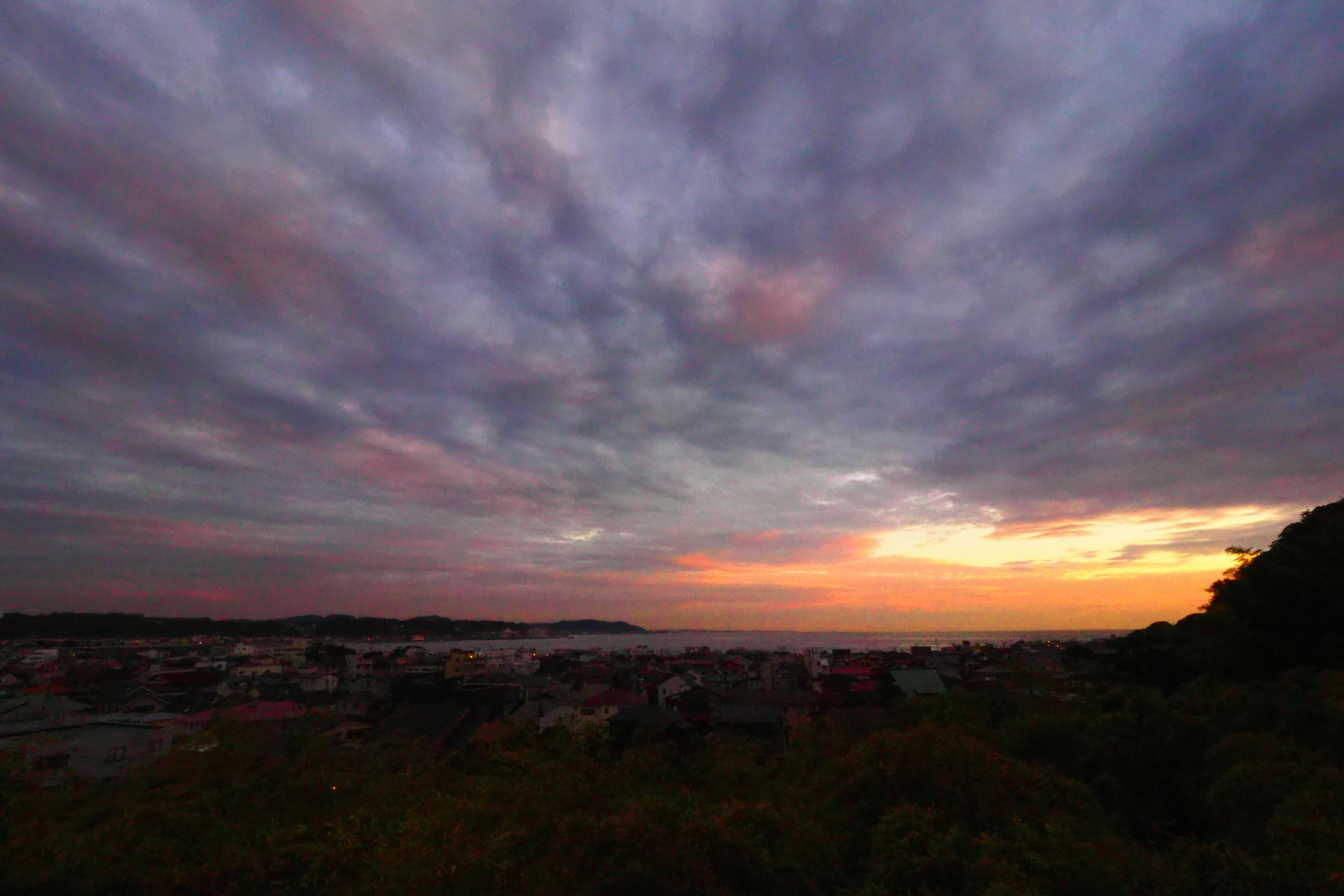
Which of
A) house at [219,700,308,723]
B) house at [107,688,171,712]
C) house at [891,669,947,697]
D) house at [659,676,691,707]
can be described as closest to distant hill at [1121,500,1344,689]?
house at [891,669,947,697]

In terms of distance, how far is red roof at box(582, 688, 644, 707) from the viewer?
36.2 metres

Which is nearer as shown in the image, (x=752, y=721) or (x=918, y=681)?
(x=752, y=721)

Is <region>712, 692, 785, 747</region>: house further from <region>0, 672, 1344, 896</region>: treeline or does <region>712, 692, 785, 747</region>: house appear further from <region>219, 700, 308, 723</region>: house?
<region>219, 700, 308, 723</region>: house

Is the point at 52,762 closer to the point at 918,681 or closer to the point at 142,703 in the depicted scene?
the point at 142,703

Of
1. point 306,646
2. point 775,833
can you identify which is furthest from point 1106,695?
point 306,646

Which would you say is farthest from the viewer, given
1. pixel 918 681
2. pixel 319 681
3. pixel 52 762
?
pixel 319 681

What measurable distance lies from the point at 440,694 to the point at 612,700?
31.4 feet

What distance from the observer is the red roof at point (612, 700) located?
119 ft

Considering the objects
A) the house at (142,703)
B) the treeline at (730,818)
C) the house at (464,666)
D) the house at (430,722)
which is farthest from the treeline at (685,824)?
the house at (464,666)

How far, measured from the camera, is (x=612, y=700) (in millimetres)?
37938

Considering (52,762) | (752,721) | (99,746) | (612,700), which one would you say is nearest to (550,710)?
(612,700)

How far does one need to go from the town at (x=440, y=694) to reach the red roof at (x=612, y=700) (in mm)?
204

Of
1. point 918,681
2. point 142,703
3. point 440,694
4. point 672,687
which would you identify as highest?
point 918,681

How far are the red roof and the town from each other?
204mm
